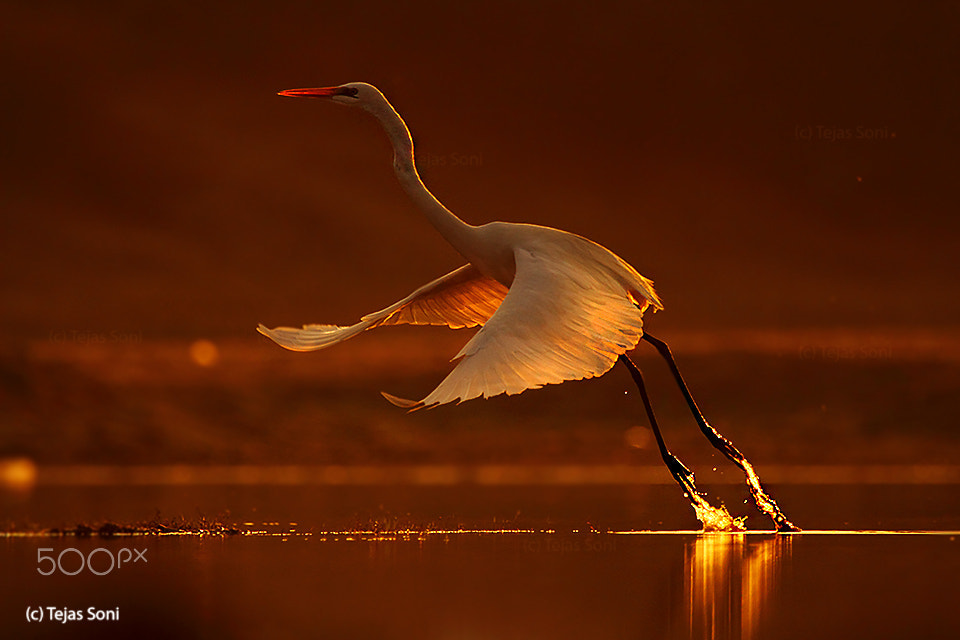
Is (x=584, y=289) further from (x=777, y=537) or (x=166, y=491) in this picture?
(x=166, y=491)

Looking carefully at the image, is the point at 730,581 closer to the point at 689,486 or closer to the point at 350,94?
the point at 689,486

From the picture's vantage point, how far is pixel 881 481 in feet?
44.2

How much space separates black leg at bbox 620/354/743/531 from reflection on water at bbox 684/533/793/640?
0.13 metres

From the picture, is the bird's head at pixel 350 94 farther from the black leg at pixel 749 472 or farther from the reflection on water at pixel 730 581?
the reflection on water at pixel 730 581

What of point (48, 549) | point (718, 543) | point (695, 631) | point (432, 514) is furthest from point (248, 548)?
point (695, 631)

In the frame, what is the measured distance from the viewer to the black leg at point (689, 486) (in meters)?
8.17

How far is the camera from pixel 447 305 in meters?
9.09

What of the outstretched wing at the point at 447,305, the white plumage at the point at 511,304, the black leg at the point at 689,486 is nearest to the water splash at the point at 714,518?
the black leg at the point at 689,486

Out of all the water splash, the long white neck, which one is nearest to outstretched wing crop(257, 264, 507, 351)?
the long white neck

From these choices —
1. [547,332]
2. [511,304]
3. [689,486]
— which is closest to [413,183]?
[511,304]

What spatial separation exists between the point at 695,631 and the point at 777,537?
3.02 m

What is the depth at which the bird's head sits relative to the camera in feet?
27.0

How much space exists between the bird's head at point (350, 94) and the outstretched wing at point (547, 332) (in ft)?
4.28

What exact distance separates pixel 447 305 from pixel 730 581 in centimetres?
331
